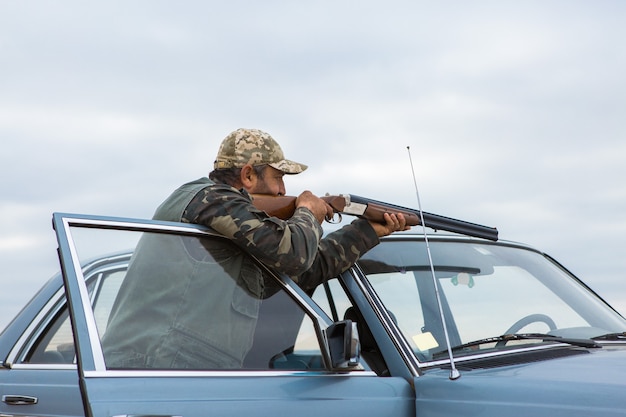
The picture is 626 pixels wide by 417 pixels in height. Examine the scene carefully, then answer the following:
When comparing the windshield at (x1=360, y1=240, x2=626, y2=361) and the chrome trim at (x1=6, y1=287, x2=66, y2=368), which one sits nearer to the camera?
the windshield at (x1=360, y1=240, x2=626, y2=361)

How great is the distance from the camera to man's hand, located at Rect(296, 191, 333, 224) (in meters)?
4.52

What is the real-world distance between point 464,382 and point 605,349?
2.79ft

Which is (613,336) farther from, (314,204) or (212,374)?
(212,374)

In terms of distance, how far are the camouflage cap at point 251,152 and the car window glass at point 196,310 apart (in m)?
0.80

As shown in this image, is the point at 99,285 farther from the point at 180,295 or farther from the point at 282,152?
the point at 282,152

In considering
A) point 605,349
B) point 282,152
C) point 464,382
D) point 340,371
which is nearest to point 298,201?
point 282,152

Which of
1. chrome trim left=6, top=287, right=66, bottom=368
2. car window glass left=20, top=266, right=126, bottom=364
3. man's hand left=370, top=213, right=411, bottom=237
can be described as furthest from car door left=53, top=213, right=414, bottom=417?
chrome trim left=6, top=287, right=66, bottom=368

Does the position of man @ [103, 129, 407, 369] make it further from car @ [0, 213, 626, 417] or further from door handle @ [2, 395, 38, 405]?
door handle @ [2, 395, 38, 405]

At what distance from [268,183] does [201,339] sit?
1.16 m

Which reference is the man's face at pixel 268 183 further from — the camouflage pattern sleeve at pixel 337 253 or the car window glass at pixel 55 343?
the car window glass at pixel 55 343

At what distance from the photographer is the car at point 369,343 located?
3441 mm

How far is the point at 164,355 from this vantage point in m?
3.67

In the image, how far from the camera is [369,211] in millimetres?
4742

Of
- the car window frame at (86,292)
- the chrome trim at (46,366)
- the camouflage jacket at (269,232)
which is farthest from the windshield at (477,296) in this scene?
the chrome trim at (46,366)
